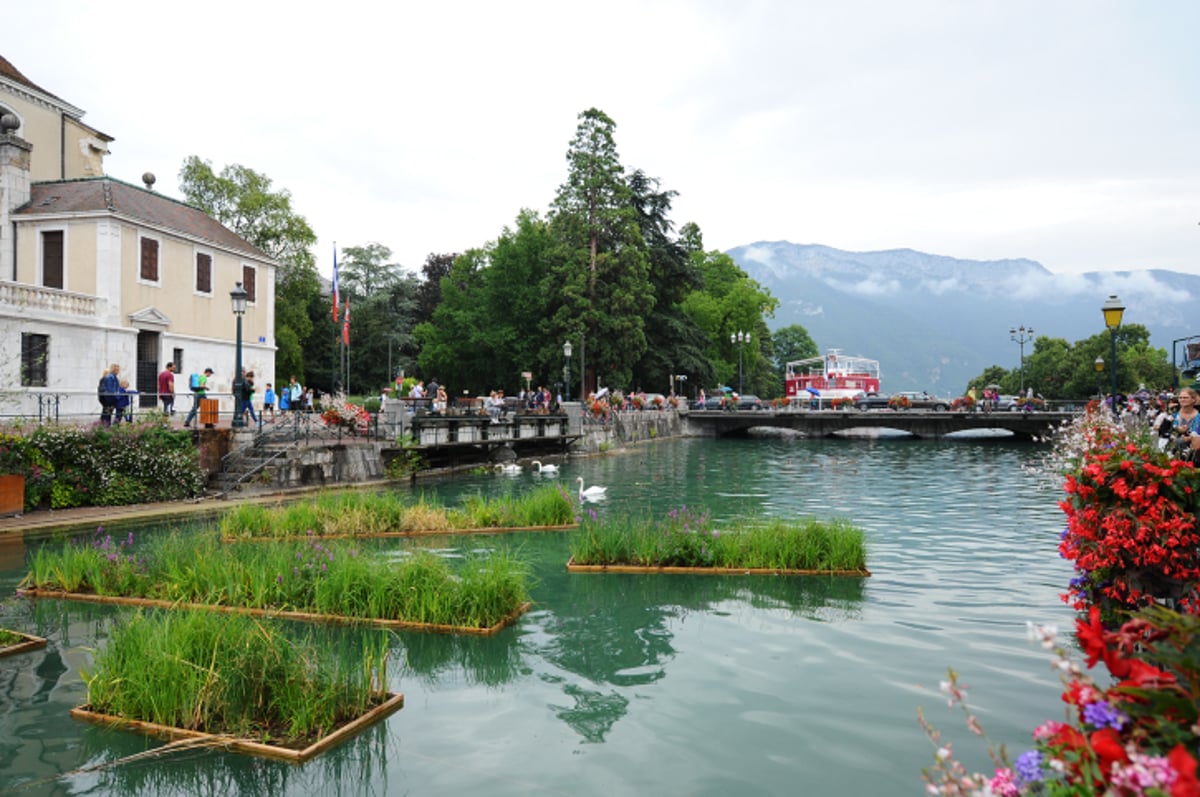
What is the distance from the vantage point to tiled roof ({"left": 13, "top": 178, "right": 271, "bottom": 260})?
32125mm

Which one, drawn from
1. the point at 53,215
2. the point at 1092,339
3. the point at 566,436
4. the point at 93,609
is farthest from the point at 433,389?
the point at 1092,339

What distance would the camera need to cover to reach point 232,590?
9539mm

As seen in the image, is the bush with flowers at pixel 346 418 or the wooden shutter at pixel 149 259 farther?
the wooden shutter at pixel 149 259

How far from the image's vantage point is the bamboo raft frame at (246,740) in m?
5.89

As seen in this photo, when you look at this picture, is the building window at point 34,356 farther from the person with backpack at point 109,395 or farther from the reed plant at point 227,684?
the reed plant at point 227,684

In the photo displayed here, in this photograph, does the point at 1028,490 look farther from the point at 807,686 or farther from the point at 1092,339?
the point at 1092,339

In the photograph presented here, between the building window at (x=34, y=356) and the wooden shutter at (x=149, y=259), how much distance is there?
6.56m

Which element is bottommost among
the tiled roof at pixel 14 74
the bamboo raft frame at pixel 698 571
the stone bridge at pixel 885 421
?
the bamboo raft frame at pixel 698 571

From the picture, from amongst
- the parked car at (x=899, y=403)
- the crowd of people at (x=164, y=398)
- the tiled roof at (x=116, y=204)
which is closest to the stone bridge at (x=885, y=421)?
the parked car at (x=899, y=403)

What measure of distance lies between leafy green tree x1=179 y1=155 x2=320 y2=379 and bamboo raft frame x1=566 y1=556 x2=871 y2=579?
5141 centimetres

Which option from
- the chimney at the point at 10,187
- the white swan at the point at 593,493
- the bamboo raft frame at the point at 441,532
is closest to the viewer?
the bamboo raft frame at the point at 441,532

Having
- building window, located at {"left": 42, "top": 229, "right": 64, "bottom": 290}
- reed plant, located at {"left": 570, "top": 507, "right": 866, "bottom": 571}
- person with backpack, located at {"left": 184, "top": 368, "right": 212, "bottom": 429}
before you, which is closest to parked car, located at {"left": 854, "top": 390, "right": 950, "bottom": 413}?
person with backpack, located at {"left": 184, "top": 368, "right": 212, "bottom": 429}

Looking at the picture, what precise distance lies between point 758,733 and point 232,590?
626 cm

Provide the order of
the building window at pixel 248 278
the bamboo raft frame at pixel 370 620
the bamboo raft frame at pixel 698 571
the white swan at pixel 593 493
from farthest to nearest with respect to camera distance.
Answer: the building window at pixel 248 278, the white swan at pixel 593 493, the bamboo raft frame at pixel 698 571, the bamboo raft frame at pixel 370 620
